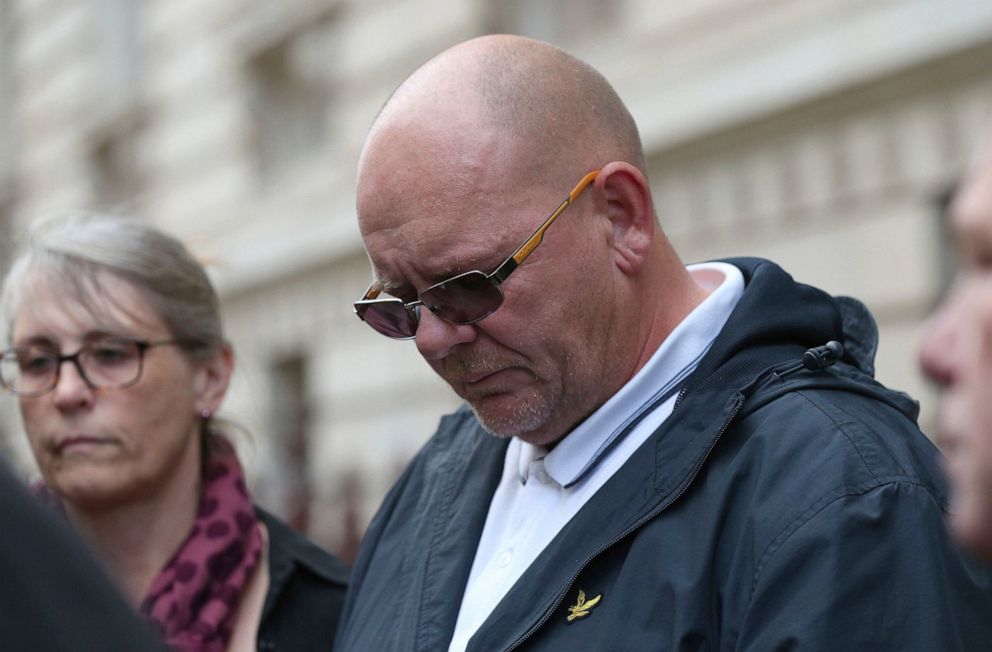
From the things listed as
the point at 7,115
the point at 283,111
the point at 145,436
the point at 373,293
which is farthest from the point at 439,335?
the point at 7,115

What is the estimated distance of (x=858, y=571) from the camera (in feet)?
6.52

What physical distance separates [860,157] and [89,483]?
4.57 m

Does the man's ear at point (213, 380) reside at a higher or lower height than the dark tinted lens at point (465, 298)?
lower

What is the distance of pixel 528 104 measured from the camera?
2.56 meters

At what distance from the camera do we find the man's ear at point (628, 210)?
2561mm

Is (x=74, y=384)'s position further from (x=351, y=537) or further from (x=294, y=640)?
(x=351, y=537)

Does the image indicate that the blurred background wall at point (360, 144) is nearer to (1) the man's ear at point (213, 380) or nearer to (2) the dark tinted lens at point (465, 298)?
(1) the man's ear at point (213, 380)

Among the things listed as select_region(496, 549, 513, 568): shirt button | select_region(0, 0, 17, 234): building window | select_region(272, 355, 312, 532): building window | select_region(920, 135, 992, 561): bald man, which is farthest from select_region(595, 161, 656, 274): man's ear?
select_region(0, 0, 17, 234): building window

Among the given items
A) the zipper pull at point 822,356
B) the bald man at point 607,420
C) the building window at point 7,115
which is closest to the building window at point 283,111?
the building window at point 7,115

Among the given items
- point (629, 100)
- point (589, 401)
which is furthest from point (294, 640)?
point (629, 100)

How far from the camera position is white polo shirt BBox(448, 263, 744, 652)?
2.46 meters

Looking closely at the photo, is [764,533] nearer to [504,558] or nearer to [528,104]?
[504,558]

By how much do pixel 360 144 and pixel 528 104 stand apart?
336 inches

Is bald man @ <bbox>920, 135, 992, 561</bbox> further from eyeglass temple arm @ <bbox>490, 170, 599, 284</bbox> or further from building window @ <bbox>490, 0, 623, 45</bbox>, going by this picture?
building window @ <bbox>490, 0, 623, 45</bbox>
